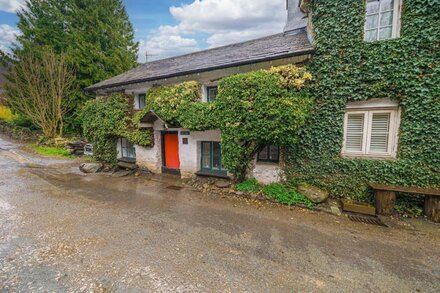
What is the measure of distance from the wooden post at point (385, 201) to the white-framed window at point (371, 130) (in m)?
1.16

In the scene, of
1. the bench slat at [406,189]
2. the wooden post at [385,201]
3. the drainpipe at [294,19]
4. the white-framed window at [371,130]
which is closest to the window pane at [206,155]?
the white-framed window at [371,130]

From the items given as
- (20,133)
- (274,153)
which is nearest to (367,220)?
(274,153)

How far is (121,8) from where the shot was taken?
21188mm

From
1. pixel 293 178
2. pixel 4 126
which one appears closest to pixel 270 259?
pixel 293 178

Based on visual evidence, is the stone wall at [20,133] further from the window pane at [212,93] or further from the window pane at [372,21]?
the window pane at [372,21]

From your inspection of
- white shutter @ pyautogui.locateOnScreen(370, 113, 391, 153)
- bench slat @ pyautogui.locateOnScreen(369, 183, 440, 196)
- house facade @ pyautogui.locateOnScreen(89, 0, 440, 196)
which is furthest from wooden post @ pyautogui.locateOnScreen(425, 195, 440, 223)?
white shutter @ pyautogui.locateOnScreen(370, 113, 391, 153)

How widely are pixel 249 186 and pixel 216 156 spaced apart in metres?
2.24

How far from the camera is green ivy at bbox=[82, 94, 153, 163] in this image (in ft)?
31.9

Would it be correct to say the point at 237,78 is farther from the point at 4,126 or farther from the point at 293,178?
the point at 4,126

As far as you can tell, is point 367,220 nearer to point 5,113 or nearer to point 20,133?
point 20,133

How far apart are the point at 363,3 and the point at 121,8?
Result: 80.0 ft

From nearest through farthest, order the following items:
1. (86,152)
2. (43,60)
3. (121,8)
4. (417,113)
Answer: (417,113) → (86,152) → (43,60) → (121,8)

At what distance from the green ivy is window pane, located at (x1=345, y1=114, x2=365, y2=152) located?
8.46 m

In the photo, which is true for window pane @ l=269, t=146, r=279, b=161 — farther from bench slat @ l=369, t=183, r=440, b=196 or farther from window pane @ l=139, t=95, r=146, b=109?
window pane @ l=139, t=95, r=146, b=109
